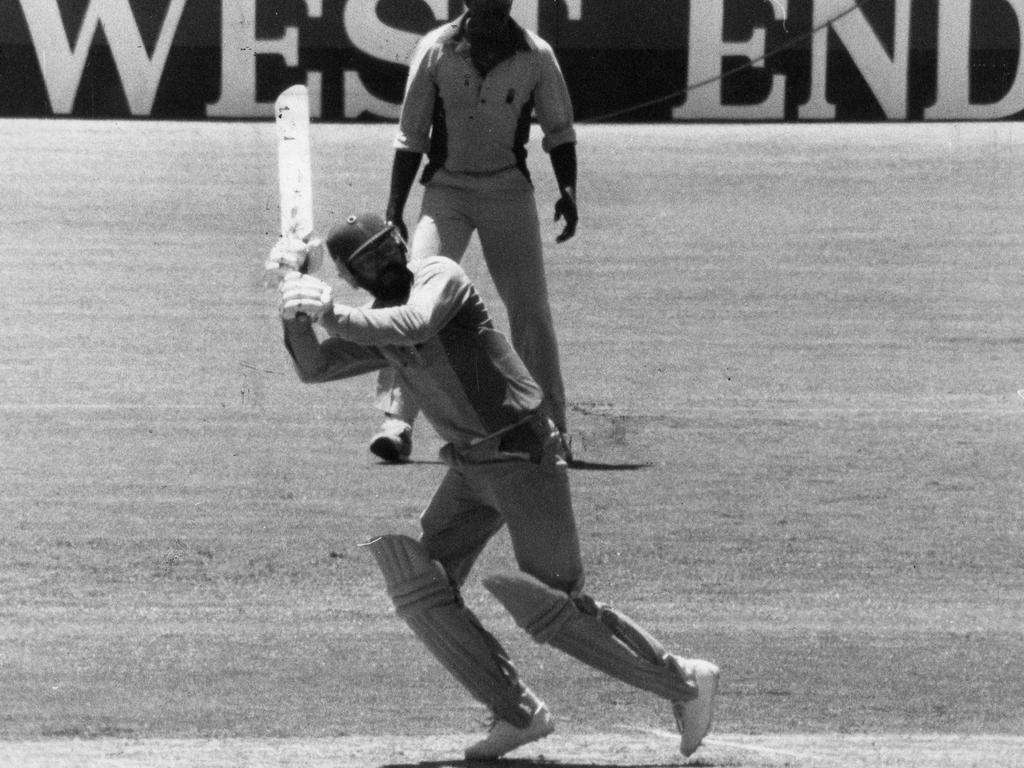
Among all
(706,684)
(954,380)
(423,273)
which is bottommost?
(954,380)

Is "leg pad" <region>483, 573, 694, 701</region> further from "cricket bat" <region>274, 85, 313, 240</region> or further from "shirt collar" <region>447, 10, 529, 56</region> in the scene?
"shirt collar" <region>447, 10, 529, 56</region>

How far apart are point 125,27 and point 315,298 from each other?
10.6 meters

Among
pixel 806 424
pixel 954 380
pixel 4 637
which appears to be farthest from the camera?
pixel 954 380

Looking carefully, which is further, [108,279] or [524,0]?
[524,0]

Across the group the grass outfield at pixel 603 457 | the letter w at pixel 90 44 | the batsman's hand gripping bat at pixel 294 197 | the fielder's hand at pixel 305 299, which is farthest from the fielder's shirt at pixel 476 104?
the letter w at pixel 90 44

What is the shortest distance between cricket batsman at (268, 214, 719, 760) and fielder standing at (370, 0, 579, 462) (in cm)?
226

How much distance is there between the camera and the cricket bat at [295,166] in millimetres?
6027

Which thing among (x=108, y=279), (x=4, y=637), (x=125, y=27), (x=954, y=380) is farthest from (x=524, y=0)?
(x=4, y=637)

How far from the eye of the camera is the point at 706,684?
6.06 m

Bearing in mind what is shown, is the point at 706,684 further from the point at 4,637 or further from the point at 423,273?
the point at 4,637

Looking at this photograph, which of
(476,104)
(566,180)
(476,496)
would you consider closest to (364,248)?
(476,496)

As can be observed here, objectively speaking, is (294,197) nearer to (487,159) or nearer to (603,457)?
(487,159)

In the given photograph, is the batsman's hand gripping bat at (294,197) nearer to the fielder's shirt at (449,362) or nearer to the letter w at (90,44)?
the fielder's shirt at (449,362)

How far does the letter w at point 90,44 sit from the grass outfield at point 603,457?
29 centimetres
